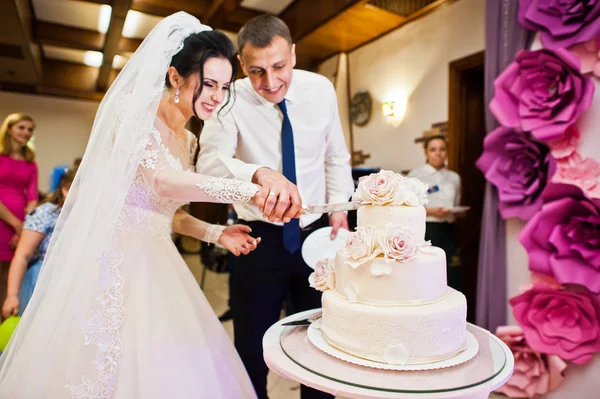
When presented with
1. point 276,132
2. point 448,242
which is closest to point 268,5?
point 448,242

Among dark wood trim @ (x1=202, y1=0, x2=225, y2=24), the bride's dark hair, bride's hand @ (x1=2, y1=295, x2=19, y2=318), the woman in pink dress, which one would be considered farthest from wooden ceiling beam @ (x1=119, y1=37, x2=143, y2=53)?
the bride's dark hair

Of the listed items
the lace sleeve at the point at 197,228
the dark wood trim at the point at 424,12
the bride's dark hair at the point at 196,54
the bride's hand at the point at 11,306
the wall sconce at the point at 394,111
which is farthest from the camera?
the wall sconce at the point at 394,111

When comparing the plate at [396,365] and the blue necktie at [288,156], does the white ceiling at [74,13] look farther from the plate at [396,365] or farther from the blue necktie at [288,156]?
the plate at [396,365]

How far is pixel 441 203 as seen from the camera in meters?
3.79

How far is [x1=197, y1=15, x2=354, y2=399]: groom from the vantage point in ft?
5.41

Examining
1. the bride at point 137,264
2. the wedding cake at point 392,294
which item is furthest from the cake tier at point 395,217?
the bride at point 137,264

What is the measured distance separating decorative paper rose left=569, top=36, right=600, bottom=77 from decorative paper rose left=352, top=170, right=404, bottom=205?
1439 mm

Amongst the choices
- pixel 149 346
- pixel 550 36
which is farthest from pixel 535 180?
pixel 149 346

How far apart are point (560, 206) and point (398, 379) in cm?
155

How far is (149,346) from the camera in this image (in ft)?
3.93

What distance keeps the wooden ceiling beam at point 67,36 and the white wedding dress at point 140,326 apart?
16.3ft

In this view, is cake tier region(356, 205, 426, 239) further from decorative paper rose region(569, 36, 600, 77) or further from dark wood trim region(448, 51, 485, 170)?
dark wood trim region(448, 51, 485, 170)

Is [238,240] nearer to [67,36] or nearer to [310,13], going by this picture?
[310,13]

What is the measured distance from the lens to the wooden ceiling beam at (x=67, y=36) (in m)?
5.28
